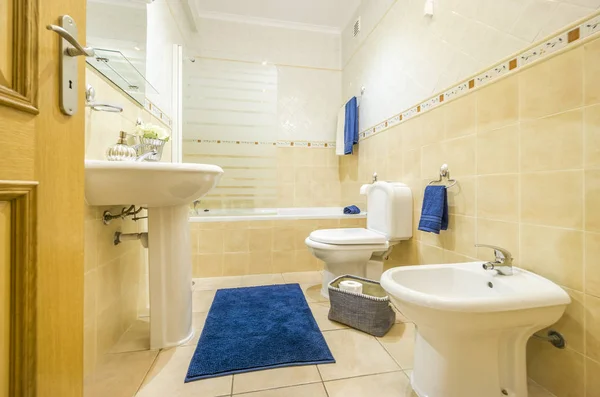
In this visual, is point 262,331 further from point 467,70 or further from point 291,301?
point 467,70

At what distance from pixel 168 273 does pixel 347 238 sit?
1.00 m

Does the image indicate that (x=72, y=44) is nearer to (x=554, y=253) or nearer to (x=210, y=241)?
(x=554, y=253)

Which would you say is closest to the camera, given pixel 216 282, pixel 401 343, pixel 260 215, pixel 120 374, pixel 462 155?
pixel 120 374

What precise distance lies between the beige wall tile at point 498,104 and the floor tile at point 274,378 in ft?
4.38

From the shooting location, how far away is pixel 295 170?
3.09m

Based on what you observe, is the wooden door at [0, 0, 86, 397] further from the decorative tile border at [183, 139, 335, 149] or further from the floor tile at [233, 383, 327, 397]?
the decorative tile border at [183, 139, 335, 149]

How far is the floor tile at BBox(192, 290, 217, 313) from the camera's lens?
1627 mm

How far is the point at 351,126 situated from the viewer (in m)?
2.65

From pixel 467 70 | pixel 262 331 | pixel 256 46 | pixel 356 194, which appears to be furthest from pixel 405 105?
pixel 256 46

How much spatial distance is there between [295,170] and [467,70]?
78.6 inches

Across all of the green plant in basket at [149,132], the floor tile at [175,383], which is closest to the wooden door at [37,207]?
the floor tile at [175,383]

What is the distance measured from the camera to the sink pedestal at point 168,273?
1.19 m

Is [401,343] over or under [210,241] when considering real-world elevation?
under

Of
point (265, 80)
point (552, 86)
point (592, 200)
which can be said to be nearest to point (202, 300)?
point (592, 200)
